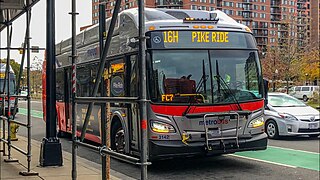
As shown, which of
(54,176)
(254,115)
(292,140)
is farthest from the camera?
(292,140)

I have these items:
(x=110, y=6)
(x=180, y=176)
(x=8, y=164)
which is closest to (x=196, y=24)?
(x=180, y=176)

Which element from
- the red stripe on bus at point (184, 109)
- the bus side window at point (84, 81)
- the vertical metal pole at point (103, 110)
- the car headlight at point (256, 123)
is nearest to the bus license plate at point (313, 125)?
the car headlight at point (256, 123)

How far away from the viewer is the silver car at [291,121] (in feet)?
46.9

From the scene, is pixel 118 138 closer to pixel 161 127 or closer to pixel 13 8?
pixel 161 127

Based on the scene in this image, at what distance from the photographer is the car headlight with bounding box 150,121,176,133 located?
9047mm

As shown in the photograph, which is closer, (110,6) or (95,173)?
(110,6)

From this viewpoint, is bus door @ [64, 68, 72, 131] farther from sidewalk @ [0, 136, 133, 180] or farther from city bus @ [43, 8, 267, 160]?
city bus @ [43, 8, 267, 160]

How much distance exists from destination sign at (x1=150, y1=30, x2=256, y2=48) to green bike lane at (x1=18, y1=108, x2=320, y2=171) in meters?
2.73

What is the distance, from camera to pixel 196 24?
962 centimetres

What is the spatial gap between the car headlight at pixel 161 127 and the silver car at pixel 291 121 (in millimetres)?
6426

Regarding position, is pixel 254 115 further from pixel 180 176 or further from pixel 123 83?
pixel 123 83

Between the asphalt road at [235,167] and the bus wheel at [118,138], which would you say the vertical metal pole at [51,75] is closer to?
the bus wheel at [118,138]

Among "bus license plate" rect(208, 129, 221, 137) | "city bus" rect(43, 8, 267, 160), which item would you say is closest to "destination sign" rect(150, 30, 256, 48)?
"city bus" rect(43, 8, 267, 160)

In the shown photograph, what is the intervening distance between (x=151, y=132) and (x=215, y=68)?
6.03 ft
